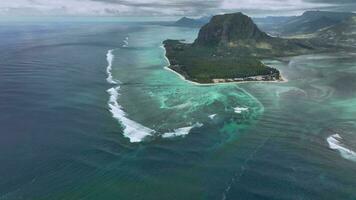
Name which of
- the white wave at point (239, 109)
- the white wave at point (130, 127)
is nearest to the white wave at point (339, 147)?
the white wave at point (239, 109)

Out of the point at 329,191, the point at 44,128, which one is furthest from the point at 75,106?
the point at 329,191

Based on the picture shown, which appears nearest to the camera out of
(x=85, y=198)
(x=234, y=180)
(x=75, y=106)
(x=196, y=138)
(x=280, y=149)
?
(x=85, y=198)

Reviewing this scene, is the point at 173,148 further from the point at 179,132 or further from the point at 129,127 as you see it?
the point at 129,127

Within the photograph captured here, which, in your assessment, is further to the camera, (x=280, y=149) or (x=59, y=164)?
(x=280, y=149)

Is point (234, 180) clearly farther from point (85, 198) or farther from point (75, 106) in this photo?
point (75, 106)

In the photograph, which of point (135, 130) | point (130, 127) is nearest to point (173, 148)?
point (135, 130)

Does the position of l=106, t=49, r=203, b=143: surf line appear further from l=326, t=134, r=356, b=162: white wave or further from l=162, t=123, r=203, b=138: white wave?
l=326, t=134, r=356, b=162: white wave

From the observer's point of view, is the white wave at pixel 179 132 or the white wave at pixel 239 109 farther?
the white wave at pixel 239 109

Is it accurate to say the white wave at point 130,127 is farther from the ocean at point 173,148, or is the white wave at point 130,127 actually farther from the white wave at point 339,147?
the white wave at point 339,147
